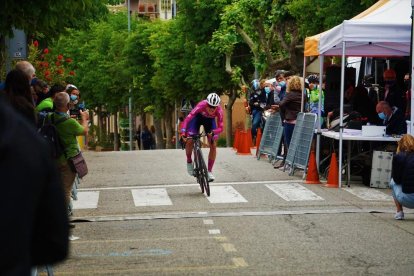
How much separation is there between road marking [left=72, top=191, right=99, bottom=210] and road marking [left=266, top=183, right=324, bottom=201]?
285 centimetres

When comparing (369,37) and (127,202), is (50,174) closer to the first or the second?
(127,202)

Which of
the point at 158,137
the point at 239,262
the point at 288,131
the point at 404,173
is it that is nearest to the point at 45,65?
the point at 288,131

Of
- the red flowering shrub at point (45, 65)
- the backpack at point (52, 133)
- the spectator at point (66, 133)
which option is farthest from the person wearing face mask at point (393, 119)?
the red flowering shrub at point (45, 65)

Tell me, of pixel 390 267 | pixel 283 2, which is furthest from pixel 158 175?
pixel 283 2

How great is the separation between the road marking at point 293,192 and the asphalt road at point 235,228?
2cm

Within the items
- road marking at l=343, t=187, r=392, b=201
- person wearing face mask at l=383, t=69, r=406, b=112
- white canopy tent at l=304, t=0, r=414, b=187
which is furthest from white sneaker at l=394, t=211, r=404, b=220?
person wearing face mask at l=383, t=69, r=406, b=112

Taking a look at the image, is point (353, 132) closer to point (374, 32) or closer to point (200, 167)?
point (374, 32)

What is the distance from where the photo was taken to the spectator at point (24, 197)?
2.80 m

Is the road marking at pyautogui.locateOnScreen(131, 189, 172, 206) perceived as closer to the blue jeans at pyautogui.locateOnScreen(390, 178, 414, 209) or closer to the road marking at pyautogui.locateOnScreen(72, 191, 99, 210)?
the road marking at pyautogui.locateOnScreen(72, 191, 99, 210)

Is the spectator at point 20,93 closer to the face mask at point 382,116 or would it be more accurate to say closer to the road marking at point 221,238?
the road marking at point 221,238

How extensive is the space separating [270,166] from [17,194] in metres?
18.4

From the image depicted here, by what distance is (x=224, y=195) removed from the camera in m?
15.8

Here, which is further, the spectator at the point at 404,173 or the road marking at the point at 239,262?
the spectator at the point at 404,173

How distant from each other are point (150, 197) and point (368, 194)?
3.38 metres
